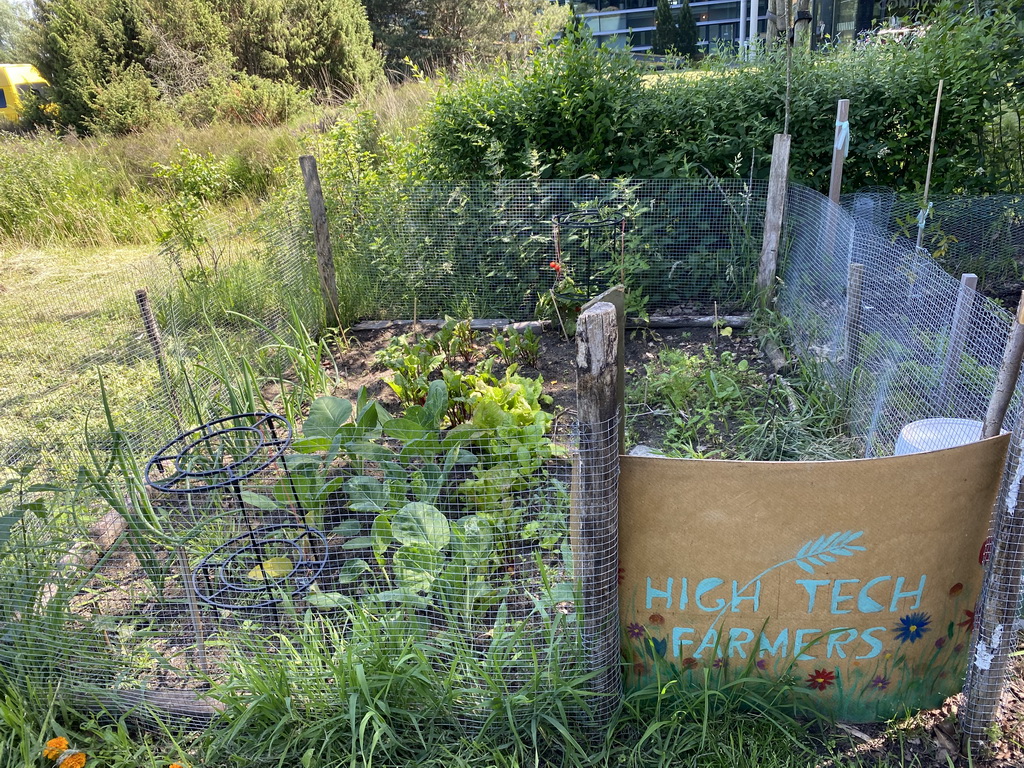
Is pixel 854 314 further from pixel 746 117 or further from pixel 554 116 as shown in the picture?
pixel 554 116

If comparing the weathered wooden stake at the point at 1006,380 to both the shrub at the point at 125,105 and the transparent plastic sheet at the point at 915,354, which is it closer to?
the transparent plastic sheet at the point at 915,354

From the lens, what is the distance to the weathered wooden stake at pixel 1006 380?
6.57 feet

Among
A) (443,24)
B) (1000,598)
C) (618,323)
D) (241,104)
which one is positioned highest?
(443,24)

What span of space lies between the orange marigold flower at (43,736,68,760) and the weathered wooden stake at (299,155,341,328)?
3714 mm

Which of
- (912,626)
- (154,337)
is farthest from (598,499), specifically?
(154,337)

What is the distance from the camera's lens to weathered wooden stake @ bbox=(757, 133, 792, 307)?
5016mm

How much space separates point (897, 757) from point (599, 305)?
5.03 ft

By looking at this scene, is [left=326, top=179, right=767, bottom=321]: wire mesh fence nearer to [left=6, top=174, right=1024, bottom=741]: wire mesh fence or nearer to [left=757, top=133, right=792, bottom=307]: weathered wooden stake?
[left=6, top=174, right=1024, bottom=741]: wire mesh fence

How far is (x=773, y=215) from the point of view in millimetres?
5176

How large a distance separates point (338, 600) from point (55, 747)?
0.87 metres

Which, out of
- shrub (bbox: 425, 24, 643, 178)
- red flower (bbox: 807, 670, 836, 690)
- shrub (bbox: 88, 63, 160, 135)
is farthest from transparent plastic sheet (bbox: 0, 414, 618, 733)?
shrub (bbox: 88, 63, 160, 135)

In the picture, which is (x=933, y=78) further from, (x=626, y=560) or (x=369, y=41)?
(x=369, y=41)

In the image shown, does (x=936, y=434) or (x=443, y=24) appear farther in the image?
(x=443, y=24)

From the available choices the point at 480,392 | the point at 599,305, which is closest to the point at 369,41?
the point at 480,392
